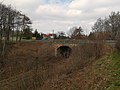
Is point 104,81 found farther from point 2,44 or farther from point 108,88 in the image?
point 2,44

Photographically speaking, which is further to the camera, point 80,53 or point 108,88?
point 80,53

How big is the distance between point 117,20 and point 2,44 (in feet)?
125

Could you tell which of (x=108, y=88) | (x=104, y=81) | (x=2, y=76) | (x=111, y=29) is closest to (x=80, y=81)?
(x=104, y=81)

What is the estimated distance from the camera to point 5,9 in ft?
166

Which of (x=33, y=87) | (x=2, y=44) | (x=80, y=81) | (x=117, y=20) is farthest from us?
(x=117, y=20)

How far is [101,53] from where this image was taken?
28.2m

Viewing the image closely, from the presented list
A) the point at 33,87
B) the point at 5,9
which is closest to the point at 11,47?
the point at 5,9

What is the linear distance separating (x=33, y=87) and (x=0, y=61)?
61.4ft

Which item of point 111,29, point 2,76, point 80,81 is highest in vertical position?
point 111,29

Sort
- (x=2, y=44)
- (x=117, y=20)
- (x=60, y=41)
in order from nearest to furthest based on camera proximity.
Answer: (x=2, y=44) < (x=60, y=41) < (x=117, y=20)

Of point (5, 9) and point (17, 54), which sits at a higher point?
point (5, 9)

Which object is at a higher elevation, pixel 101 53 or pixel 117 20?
pixel 117 20

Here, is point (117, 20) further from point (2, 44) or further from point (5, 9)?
point (2, 44)

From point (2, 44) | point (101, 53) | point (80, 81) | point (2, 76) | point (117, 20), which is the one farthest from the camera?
point (117, 20)
